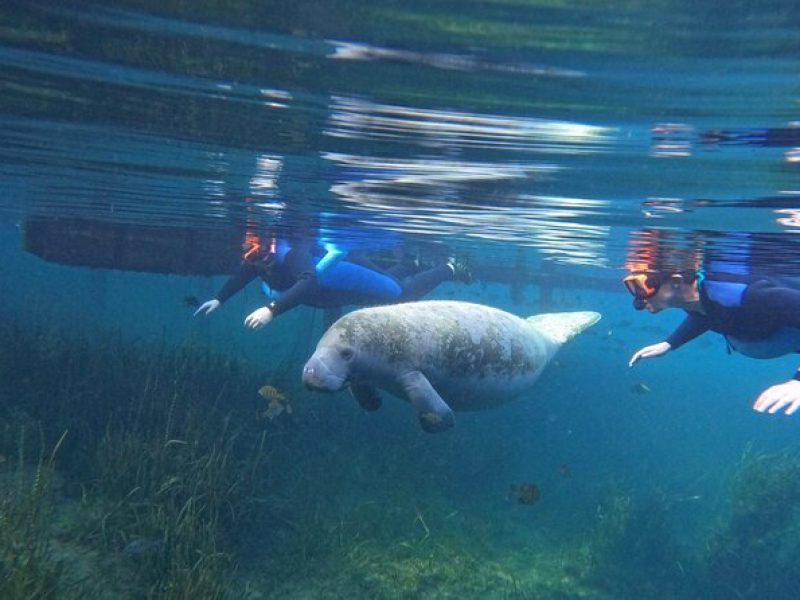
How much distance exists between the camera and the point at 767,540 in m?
14.4

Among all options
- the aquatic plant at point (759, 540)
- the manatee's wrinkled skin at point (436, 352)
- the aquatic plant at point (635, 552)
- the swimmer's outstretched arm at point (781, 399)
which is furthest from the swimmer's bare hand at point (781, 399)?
the aquatic plant at point (759, 540)

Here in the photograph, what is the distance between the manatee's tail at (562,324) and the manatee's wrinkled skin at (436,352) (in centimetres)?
138

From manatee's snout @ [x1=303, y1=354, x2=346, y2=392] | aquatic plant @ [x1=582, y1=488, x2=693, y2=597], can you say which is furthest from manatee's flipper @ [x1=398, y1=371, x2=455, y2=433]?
aquatic plant @ [x1=582, y1=488, x2=693, y2=597]

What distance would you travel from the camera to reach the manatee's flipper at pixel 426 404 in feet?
22.8

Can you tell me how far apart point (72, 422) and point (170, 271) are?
6.45 metres

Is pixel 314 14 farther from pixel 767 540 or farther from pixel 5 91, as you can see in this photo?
pixel 767 540

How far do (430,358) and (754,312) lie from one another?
452cm

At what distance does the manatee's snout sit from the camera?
21.6 ft

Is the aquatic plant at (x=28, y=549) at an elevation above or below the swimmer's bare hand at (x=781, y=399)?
below

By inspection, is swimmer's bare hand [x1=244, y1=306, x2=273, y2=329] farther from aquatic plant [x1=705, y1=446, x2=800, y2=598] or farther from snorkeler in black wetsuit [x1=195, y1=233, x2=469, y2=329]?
aquatic plant [x1=705, y1=446, x2=800, y2=598]

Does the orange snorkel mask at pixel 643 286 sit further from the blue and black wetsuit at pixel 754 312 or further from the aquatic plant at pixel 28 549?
the aquatic plant at pixel 28 549

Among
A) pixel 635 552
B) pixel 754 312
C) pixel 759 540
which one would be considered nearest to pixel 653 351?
pixel 754 312

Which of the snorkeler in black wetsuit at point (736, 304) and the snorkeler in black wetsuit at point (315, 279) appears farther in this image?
the snorkeler in black wetsuit at point (315, 279)

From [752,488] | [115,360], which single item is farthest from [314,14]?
[752,488]
